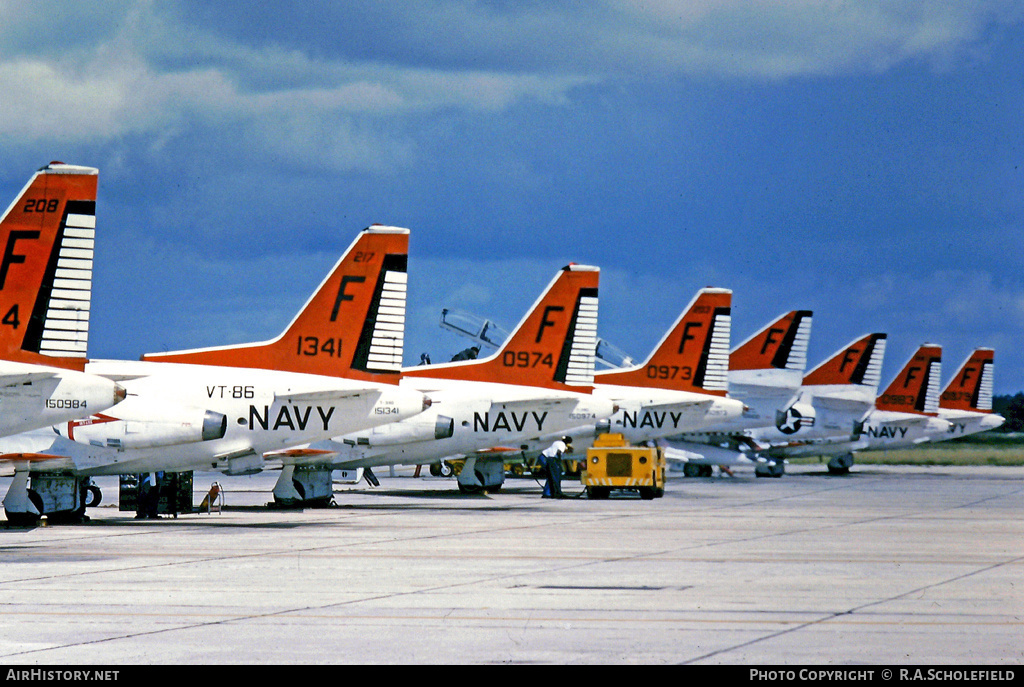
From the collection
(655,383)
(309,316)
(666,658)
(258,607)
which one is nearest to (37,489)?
(309,316)

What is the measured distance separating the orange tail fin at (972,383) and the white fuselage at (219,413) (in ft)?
229

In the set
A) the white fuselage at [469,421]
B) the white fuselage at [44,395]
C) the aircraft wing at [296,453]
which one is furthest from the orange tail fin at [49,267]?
the white fuselage at [469,421]

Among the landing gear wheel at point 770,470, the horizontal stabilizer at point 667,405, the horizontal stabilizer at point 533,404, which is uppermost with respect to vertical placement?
the horizontal stabilizer at point 667,405

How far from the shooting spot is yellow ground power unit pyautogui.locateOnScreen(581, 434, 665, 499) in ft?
143

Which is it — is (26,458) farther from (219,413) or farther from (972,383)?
(972,383)

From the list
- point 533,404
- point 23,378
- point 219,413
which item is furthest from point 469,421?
point 23,378

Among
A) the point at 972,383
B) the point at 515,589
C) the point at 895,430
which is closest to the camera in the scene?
the point at 515,589

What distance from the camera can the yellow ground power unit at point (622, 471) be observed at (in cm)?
4353

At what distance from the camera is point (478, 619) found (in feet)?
45.5

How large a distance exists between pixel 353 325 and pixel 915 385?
5731 cm

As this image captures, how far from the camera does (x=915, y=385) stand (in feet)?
272

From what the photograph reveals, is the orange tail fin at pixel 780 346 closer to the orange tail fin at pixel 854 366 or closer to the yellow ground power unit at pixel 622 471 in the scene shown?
the orange tail fin at pixel 854 366

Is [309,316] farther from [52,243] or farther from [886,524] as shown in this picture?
[886,524]

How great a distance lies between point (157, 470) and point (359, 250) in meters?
7.46
